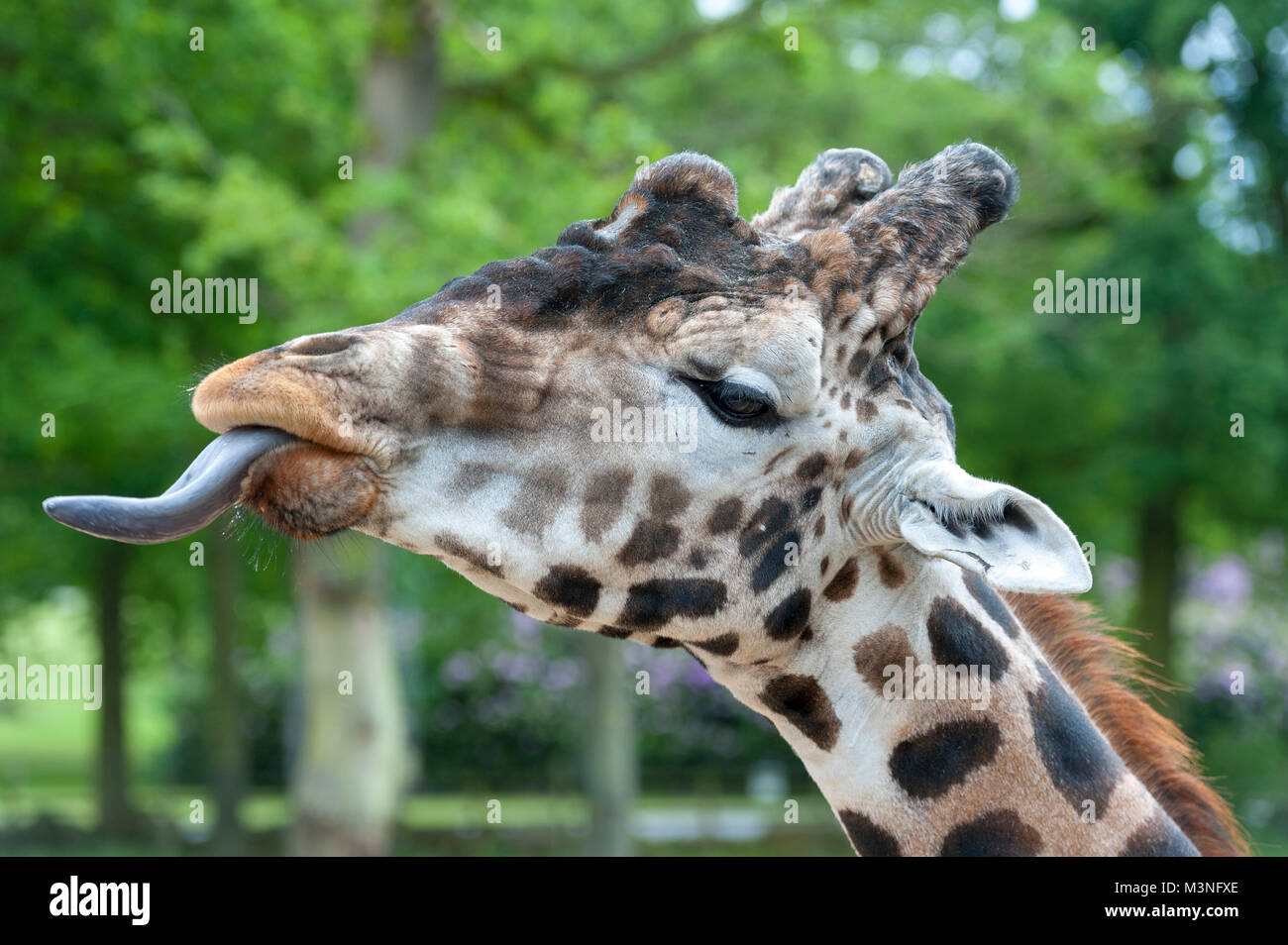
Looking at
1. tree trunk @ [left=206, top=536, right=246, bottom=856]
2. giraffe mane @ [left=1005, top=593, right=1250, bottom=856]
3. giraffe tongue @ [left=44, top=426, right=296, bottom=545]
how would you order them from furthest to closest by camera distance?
1. tree trunk @ [left=206, top=536, right=246, bottom=856]
2. giraffe mane @ [left=1005, top=593, right=1250, bottom=856]
3. giraffe tongue @ [left=44, top=426, right=296, bottom=545]

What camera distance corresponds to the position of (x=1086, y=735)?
2.70 metres

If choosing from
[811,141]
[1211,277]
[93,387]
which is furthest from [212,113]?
[1211,277]

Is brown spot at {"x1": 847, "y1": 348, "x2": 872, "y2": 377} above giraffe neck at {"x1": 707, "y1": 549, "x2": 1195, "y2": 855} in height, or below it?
above

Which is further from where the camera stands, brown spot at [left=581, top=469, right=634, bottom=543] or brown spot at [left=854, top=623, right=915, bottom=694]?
brown spot at [left=854, top=623, right=915, bottom=694]

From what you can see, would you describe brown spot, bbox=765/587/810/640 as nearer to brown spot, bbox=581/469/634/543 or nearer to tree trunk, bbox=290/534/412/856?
brown spot, bbox=581/469/634/543

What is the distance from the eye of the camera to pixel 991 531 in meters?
2.41

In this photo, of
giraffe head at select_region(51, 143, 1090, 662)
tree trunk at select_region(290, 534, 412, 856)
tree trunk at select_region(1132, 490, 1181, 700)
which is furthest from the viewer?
tree trunk at select_region(1132, 490, 1181, 700)

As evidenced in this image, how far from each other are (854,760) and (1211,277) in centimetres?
1279

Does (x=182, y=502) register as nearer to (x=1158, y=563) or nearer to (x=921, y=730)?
(x=921, y=730)

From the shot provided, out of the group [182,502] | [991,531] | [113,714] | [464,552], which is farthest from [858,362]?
[113,714]

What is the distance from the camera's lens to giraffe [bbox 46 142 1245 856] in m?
2.24

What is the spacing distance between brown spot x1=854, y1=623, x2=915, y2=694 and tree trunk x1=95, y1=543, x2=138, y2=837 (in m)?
18.1

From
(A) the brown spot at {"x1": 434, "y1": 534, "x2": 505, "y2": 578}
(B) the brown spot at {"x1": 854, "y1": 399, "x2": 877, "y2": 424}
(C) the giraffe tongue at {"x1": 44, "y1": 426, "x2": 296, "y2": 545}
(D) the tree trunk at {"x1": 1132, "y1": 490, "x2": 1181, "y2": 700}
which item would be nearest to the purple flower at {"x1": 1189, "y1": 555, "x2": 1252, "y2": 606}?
(D) the tree trunk at {"x1": 1132, "y1": 490, "x2": 1181, "y2": 700}
